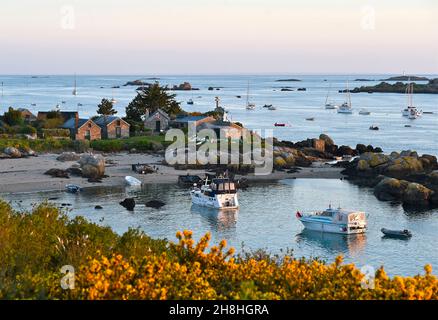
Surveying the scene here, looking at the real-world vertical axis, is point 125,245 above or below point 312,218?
above

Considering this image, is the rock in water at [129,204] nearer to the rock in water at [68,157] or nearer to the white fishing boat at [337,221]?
the white fishing boat at [337,221]

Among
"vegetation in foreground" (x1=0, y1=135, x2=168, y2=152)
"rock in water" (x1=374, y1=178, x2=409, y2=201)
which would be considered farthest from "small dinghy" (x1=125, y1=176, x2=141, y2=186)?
"rock in water" (x1=374, y1=178, x2=409, y2=201)

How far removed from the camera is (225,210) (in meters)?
51.2

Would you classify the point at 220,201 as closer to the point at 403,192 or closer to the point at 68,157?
the point at 403,192

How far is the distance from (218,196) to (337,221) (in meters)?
10.2

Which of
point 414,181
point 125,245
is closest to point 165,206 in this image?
point 414,181

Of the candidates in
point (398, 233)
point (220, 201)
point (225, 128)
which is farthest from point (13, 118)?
point (398, 233)

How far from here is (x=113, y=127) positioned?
82.0 metres

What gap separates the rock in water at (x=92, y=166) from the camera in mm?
61094

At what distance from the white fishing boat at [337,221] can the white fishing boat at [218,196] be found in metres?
7.19

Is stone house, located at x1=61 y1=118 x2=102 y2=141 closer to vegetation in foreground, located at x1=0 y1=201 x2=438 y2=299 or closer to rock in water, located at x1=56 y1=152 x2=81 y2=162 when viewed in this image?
rock in water, located at x1=56 y1=152 x2=81 y2=162

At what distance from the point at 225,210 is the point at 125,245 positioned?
1253 inches

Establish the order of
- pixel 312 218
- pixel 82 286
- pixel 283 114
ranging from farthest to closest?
pixel 283 114, pixel 312 218, pixel 82 286
